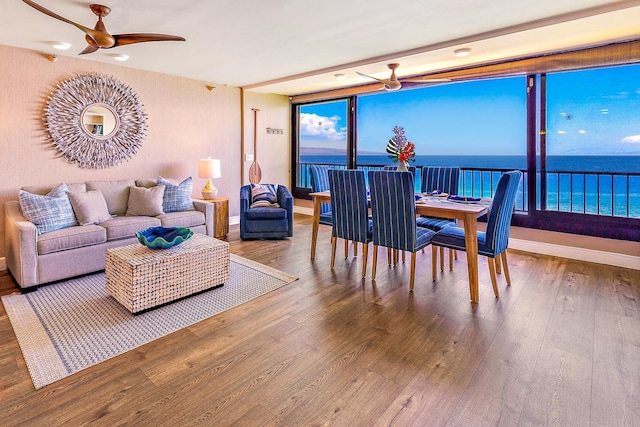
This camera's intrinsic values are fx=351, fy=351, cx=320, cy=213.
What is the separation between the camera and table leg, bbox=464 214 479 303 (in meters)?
2.85

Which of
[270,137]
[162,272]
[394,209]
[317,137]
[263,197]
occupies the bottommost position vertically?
[162,272]

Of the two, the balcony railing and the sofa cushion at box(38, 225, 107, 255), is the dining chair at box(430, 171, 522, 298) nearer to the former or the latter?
the balcony railing

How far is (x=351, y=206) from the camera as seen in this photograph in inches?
137

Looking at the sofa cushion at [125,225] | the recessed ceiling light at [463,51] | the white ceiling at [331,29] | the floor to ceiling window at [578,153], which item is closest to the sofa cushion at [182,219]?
the sofa cushion at [125,225]

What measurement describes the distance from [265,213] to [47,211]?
237 cm

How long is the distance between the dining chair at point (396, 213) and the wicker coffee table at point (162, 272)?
4.66 feet

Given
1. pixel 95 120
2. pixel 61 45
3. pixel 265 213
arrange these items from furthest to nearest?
pixel 265 213
pixel 95 120
pixel 61 45

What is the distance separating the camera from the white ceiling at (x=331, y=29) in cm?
275

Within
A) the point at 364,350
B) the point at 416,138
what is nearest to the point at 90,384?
the point at 364,350

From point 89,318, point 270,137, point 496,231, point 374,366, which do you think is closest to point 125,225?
point 89,318

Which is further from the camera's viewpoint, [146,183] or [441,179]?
[146,183]

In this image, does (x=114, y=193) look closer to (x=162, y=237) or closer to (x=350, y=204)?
(x=162, y=237)

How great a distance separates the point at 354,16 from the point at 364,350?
2.63m

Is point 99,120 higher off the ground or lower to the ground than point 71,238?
higher
